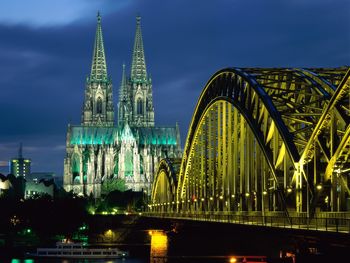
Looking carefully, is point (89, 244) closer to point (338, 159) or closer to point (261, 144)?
point (261, 144)

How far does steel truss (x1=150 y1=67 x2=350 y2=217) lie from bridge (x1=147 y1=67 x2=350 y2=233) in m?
0.05

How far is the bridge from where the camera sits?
54.1m

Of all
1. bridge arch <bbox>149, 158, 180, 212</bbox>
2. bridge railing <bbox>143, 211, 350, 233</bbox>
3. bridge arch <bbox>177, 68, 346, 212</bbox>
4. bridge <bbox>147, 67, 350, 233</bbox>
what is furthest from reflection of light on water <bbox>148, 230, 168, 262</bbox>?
bridge railing <bbox>143, 211, 350, 233</bbox>

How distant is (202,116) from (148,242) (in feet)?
269

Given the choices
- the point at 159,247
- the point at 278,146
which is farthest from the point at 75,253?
the point at 278,146

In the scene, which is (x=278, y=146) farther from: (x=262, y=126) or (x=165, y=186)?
(x=165, y=186)

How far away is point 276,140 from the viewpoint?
209ft

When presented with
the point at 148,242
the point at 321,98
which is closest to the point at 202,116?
the point at 321,98

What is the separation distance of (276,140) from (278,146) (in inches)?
82.8

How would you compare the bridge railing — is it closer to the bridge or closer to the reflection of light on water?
the bridge

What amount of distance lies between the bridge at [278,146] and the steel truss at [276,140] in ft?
0.18

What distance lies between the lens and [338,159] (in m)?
52.9

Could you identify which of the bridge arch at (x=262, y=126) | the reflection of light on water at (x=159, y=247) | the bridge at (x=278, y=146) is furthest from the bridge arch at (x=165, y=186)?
the bridge arch at (x=262, y=126)

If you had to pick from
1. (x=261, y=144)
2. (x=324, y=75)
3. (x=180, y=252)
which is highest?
(x=324, y=75)
